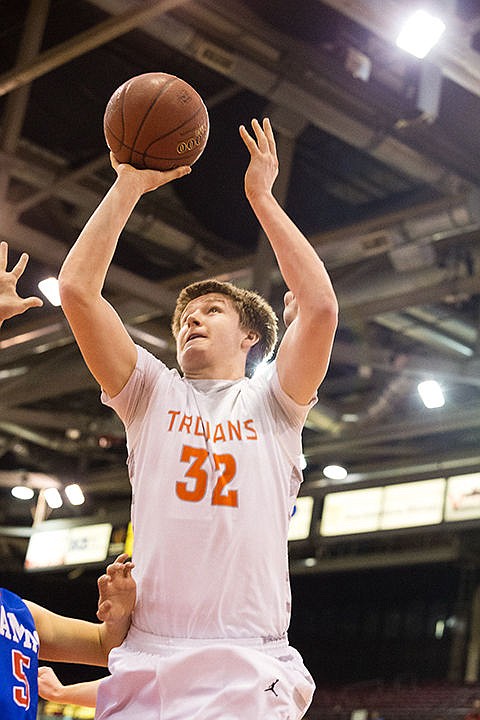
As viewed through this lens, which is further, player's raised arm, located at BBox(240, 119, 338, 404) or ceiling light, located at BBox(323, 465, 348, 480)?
ceiling light, located at BBox(323, 465, 348, 480)

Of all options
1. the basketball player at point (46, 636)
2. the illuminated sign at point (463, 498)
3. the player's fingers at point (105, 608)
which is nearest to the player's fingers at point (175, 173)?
the basketball player at point (46, 636)

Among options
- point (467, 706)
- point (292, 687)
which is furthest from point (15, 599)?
point (467, 706)

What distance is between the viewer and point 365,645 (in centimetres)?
1964

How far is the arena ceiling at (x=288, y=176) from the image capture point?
7.63m

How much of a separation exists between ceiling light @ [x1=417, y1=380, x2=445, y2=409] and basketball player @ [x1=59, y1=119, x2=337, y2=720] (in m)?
7.95

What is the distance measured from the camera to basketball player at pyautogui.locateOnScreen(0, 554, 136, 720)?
2.51 m

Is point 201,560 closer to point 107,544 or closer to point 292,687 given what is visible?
point 292,687

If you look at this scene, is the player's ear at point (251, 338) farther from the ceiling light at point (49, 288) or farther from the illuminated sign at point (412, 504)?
the illuminated sign at point (412, 504)

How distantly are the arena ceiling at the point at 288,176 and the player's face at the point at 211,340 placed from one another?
4.43 meters

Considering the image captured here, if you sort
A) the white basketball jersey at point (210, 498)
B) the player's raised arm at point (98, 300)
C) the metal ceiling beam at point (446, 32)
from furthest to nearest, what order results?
the metal ceiling beam at point (446, 32)
the player's raised arm at point (98, 300)
the white basketball jersey at point (210, 498)

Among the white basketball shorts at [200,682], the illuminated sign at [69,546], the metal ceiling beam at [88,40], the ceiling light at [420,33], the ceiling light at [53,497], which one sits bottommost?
the white basketball shorts at [200,682]

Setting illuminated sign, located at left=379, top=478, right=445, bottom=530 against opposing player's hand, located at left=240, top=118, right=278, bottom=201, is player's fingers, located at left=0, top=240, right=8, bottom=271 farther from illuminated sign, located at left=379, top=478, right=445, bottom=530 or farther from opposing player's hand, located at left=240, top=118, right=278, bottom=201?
illuminated sign, located at left=379, top=478, right=445, bottom=530

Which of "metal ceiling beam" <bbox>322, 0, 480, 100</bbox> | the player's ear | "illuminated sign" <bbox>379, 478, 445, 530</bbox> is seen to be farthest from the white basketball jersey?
"illuminated sign" <bbox>379, 478, 445, 530</bbox>

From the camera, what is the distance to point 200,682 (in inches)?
92.9
